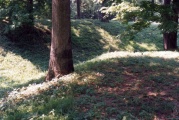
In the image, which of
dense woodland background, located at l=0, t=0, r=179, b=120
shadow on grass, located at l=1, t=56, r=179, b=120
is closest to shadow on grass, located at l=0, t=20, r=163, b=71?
dense woodland background, located at l=0, t=0, r=179, b=120

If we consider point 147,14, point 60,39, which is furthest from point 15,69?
point 60,39

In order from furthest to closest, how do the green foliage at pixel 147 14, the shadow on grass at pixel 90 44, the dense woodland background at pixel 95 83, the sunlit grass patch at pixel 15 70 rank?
the shadow on grass at pixel 90 44, the sunlit grass patch at pixel 15 70, the green foliage at pixel 147 14, the dense woodland background at pixel 95 83

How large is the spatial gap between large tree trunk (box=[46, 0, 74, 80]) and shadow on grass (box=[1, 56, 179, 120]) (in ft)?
1.82

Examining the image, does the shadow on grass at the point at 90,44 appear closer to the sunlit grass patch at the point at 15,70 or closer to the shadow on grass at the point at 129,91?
the sunlit grass patch at the point at 15,70

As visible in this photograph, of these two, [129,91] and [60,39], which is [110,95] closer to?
[129,91]

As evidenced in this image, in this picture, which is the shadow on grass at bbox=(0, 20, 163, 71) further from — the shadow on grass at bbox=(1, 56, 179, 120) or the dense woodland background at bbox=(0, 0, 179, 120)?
the shadow on grass at bbox=(1, 56, 179, 120)

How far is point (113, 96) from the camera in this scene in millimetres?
5973

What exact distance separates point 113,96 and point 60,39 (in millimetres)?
2653

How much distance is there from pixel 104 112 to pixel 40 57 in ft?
40.9

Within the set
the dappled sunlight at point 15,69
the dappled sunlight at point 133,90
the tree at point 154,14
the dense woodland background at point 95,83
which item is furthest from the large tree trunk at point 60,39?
the dappled sunlight at point 15,69

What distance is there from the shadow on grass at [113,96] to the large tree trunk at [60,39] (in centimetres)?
56

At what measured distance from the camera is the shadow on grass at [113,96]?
5.11 meters

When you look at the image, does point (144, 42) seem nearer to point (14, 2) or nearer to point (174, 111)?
point (14, 2)

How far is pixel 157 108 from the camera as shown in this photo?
5.29 m
